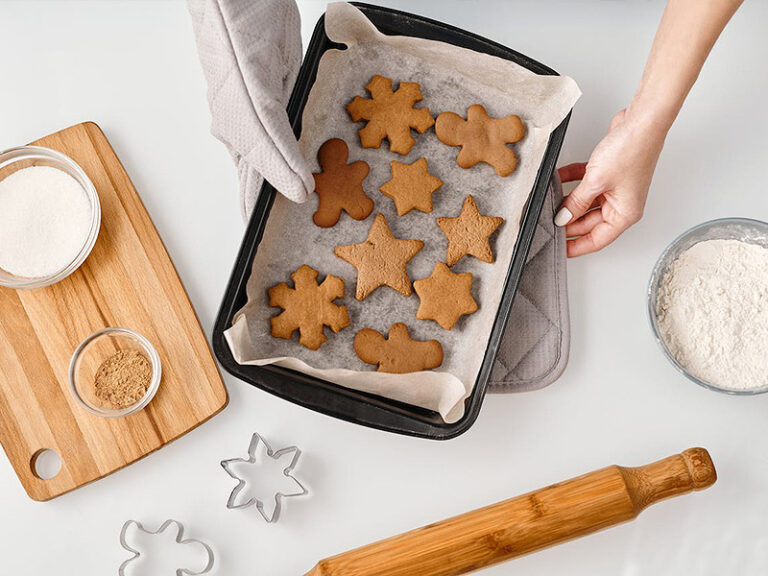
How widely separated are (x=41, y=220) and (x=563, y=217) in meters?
0.72

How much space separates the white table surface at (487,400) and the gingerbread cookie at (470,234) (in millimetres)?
144

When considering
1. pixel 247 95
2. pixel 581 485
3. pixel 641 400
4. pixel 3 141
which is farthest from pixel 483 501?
pixel 3 141

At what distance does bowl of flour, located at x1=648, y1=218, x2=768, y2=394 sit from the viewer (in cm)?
84

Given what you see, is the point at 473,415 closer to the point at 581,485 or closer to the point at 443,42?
the point at 581,485

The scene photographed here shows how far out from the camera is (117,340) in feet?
2.83

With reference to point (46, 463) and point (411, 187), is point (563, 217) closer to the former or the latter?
point (411, 187)

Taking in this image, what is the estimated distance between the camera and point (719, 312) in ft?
2.76

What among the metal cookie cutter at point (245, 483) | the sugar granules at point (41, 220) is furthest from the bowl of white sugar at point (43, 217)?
the metal cookie cutter at point (245, 483)

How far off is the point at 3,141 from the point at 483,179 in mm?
A: 705

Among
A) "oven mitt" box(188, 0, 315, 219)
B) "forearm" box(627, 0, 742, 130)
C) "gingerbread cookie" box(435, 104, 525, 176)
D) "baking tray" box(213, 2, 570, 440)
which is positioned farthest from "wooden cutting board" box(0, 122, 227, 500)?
"forearm" box(627, 0, 742, 130)

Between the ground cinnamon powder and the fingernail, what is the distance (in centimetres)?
59

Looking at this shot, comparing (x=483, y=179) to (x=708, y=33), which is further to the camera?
(x=483, y=179)

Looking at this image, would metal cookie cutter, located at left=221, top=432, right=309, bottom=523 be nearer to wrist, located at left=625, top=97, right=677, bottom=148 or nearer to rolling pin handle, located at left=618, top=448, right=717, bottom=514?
rolling pin handle, located at left=618, top=448, right=717, bottom=514

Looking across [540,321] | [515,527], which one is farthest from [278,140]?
[515,527]
